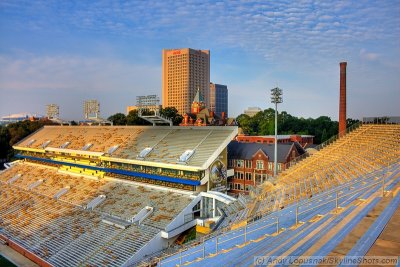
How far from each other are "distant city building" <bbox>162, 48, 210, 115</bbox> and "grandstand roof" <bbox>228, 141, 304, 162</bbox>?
133355 mm

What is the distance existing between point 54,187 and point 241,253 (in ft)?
124

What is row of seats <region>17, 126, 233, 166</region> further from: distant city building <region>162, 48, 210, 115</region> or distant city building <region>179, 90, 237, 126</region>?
distant city building <region>162, 48, 210, 115</region>

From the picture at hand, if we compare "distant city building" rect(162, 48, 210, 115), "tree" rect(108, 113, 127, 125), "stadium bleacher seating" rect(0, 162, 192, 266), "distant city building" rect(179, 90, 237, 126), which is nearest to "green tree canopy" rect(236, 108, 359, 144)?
"distant city building" rect(179, 90, 237, 126)

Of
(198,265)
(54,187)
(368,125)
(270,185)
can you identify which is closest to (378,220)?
(198,265)

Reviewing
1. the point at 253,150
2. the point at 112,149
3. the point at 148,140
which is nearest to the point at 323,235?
the point at 253,150

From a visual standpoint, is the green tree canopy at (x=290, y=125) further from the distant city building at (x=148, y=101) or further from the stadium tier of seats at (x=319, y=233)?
the stadium tier of seats at (x=319, y=233)

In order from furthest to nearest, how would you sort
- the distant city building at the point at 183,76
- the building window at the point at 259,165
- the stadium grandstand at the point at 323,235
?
the distant city building at the point at 183,76, the building window at the point at 259,165, the stadium grandstand at the point at 323,235

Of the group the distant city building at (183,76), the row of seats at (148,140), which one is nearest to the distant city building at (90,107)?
the row of seats at (148,140)

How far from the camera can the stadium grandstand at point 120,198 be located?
955 inches

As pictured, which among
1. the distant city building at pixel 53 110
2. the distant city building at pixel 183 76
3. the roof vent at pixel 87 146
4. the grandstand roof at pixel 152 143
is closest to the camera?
the grandstand roof at pixel 152 143

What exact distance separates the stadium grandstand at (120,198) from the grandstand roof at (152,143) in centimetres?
13

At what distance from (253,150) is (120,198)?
17700 millimetres

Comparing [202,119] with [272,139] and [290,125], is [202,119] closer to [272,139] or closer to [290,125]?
[290,125]

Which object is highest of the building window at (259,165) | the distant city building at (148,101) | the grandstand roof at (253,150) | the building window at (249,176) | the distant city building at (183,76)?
the distant city building at (183,76)
